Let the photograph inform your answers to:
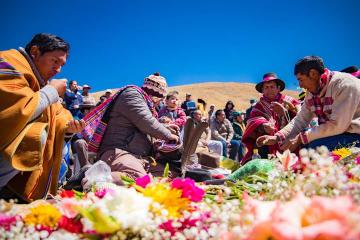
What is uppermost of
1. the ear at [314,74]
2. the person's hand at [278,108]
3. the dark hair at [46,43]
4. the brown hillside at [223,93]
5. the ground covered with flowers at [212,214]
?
the brown hillside at [223,93]

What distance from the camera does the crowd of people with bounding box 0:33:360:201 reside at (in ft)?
7.95

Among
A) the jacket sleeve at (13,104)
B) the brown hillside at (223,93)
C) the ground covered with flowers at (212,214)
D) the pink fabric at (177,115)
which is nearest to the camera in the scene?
the ground covered with flowers at (212,214)

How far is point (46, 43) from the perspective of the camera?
2.76 metres

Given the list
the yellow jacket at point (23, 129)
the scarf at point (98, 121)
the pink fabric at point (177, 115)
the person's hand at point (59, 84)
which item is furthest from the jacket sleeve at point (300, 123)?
the pink fabric at point (177, 115)

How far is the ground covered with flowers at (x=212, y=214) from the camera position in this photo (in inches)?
24.6

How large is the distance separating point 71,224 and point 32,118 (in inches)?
65.2

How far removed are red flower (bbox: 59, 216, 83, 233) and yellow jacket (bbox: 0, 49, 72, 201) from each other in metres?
1.48

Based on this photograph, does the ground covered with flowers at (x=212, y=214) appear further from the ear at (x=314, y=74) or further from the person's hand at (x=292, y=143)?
the ear at (x=314, y=74)

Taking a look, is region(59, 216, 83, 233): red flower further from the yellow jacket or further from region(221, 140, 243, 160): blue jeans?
region(221, 140, 243, 160): blue jeans

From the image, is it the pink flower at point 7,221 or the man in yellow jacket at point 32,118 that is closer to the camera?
the pink flower at point 7,221

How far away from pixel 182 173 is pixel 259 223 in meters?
3.37

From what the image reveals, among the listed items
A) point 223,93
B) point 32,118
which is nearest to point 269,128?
point 32,118

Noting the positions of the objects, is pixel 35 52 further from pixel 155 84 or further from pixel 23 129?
pixel 155 84

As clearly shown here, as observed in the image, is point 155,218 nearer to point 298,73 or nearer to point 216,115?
point 298,73
